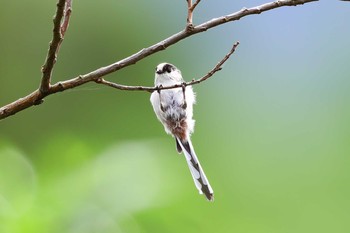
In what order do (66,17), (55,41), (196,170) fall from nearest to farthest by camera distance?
(55,41), (66,17), (196,170)

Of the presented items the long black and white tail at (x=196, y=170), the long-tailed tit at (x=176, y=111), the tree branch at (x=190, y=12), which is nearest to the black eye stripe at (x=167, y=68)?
the long-tailed tit at (x=176, y=111)

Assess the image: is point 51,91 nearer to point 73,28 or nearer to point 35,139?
point 35,139

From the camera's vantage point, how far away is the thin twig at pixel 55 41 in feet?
3.46

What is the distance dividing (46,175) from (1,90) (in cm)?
140

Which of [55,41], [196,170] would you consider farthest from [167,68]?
[55,41]

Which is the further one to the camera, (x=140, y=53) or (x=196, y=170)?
(x=196, y=170)

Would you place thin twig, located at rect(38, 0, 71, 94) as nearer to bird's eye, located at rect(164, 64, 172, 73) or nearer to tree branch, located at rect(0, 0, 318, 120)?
tree branch, located at rect(0, 0, 318, 120)

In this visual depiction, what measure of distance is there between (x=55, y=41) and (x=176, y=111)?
0.40m

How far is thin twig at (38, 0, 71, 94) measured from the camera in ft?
3.46

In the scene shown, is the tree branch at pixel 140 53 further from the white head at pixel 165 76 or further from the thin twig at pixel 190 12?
the white head at pixel 165 76

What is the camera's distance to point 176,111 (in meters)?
1.42

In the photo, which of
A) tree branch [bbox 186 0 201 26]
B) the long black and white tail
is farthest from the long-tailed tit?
tree branch [bbox 186 0 201 26]

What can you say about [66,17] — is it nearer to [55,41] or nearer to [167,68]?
[55,41]

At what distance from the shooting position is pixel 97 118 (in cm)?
322
